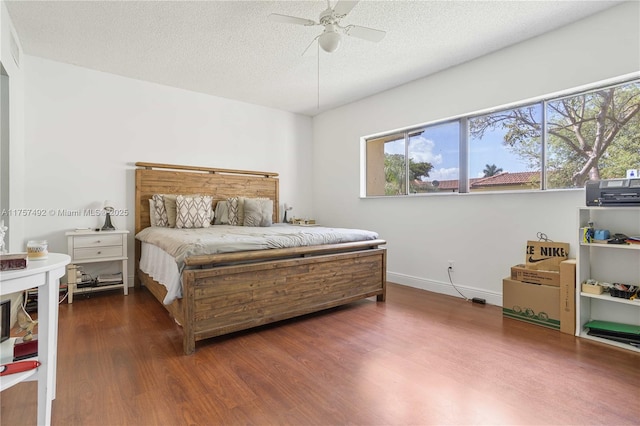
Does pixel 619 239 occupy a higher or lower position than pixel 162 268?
higher

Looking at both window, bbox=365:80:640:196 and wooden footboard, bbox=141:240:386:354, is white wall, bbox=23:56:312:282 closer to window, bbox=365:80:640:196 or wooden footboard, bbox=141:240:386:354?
wooden footboard, bbox=141:240:386:354

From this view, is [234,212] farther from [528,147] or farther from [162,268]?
[528,147]

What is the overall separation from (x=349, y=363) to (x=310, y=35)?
109 inches

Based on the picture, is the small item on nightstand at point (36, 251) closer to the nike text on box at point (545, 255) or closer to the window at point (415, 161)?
the nike text on box at point (545, 255)

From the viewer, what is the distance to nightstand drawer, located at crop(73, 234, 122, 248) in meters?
3.35

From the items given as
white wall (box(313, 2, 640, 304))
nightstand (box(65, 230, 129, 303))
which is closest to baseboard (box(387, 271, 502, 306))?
white wall (box(313, 2, 640, 304))

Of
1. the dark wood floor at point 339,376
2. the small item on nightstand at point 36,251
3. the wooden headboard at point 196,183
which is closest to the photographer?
the small item on nightstand at point 36,251

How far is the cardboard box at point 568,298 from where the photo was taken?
8.13 ft

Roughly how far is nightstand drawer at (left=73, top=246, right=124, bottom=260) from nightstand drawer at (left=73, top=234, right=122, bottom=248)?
42mm

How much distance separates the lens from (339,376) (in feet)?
6.09

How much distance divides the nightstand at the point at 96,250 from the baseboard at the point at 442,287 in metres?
3.28

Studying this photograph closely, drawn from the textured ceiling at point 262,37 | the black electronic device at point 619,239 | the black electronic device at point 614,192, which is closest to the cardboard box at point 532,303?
the black electronic device at point 619,239

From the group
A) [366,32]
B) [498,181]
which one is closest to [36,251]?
[366,32]

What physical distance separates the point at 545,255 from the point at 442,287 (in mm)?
1162
